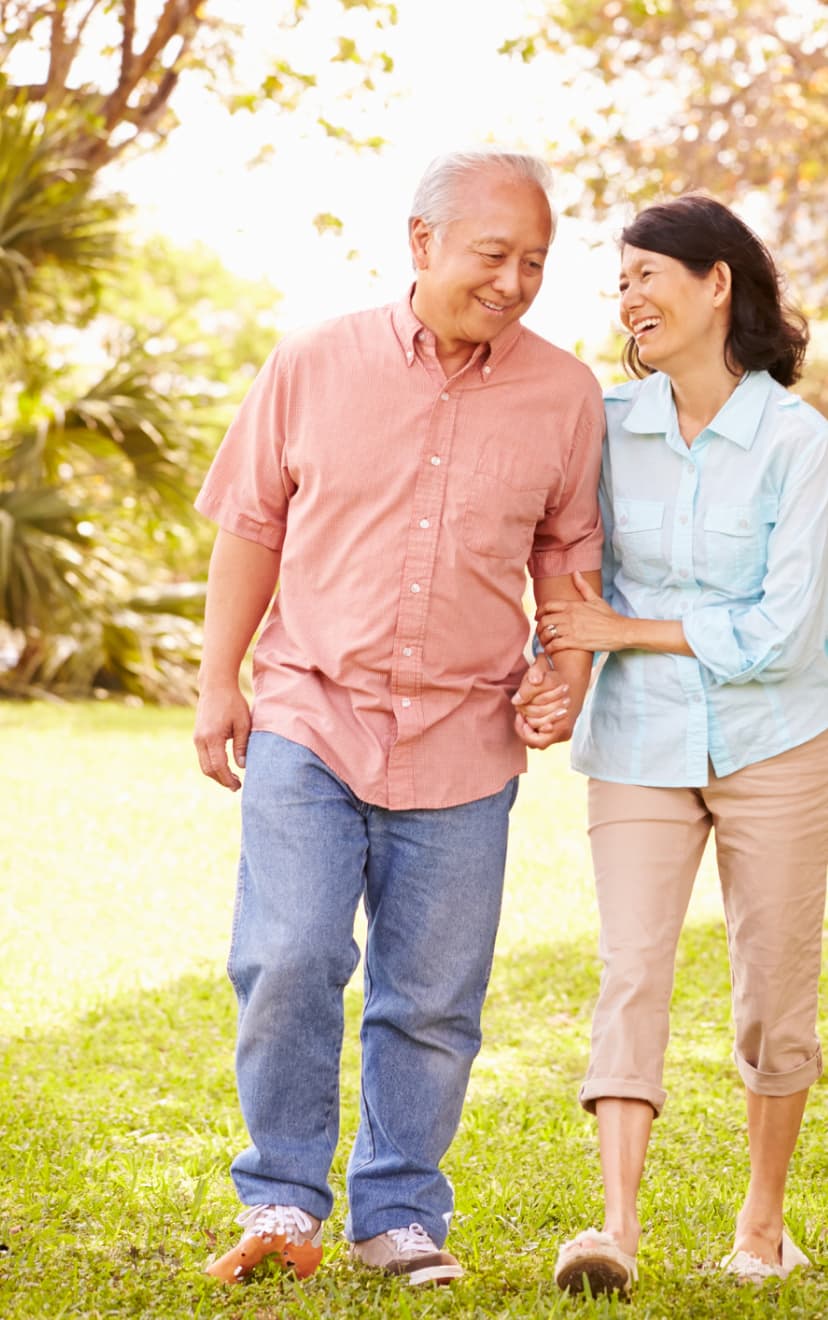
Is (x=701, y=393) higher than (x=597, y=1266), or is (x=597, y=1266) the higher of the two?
(x=701, y=393)

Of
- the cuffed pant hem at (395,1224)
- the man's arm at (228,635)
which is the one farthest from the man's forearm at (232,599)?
the cuffed pant hem at (395,1224)

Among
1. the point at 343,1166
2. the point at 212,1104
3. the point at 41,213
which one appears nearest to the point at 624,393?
the point at 343,1166

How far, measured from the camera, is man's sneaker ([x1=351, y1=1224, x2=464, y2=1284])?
3.06 meters

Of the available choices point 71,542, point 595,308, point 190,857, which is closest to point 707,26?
point 595,308

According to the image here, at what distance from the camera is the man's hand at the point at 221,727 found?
3.22m

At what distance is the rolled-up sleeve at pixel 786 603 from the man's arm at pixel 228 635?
0.84m

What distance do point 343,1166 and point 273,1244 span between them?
3.79 ft

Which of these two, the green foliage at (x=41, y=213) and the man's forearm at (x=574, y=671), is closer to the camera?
the man's forearm at (x=574, y=671)

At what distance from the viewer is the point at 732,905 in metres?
3.17

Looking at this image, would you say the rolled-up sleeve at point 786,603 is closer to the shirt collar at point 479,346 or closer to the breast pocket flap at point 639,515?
the breast pocket flap at point 639,515

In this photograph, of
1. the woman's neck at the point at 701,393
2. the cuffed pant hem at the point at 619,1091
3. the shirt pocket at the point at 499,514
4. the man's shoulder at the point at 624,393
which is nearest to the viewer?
the cuffed pant hem at the point at 619,1091

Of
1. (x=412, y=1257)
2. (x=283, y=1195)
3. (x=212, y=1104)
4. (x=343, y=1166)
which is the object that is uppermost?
(x=283, y=1195)

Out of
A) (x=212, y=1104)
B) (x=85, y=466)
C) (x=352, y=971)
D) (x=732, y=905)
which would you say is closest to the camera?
(x=352, y=971)

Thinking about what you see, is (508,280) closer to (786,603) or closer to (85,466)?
(786,603)
